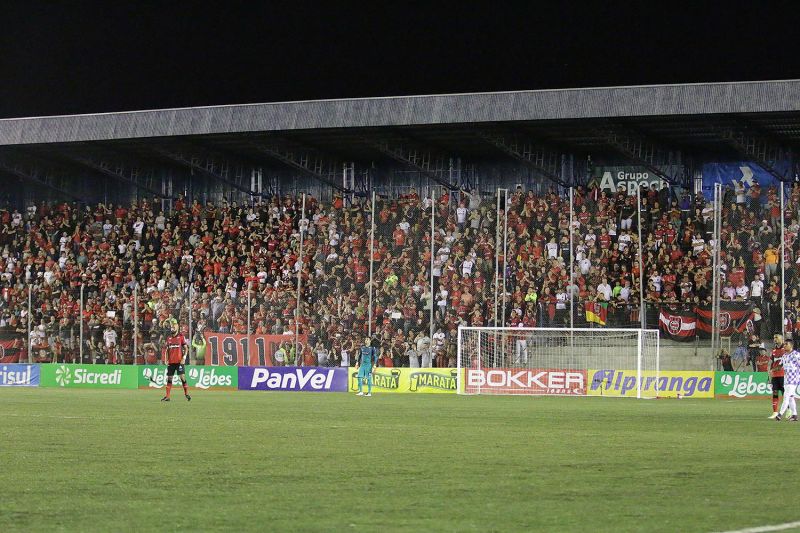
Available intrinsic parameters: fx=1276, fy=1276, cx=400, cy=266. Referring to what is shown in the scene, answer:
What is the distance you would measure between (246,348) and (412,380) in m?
5.90

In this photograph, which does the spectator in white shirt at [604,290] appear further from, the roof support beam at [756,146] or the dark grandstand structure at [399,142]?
the roof support beam at [756,146]

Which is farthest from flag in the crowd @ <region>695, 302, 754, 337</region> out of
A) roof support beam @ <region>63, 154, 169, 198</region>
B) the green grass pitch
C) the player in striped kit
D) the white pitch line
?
the white pitch line

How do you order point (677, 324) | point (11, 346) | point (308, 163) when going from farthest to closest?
1. point (308, 163)
2. point (11, 346)
3. point (677, 324)

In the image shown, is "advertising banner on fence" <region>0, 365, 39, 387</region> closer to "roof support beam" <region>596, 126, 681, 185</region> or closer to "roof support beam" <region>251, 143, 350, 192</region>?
"roof support beam" <region>251, 143, 350, 192</region>

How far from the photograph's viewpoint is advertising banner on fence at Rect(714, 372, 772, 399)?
38.4 m

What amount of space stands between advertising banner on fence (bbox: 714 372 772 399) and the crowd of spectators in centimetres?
139

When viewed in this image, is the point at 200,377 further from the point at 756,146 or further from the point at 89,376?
the point at 756,146

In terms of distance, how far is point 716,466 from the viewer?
14375 mm

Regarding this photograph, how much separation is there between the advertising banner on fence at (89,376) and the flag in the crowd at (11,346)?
3.81 feet

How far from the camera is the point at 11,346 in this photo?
1845 inches

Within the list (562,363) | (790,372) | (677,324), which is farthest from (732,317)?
(790,372)

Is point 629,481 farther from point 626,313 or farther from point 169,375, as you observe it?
point 626,313

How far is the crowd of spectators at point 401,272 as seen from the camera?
42.2m

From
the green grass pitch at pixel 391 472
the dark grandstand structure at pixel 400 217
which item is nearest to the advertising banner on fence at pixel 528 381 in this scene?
the dark grandstand structure at pixel 400 217
